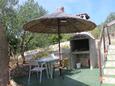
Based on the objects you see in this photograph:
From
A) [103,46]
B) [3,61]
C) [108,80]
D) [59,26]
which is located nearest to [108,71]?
[108,80]

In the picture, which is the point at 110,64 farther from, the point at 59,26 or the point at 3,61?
the point at 3,61

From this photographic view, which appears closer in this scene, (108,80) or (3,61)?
(3,61)

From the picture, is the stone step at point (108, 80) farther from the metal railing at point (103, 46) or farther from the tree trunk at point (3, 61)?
the tree trunk at point (3, 61)

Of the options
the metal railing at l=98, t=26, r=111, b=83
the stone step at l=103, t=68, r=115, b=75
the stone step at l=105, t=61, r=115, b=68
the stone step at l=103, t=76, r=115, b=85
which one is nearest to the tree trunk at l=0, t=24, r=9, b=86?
the metal railing at l=98, t=26, r=111, b=83

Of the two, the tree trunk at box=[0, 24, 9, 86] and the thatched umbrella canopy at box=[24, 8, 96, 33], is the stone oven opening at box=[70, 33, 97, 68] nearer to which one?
the thatched umbrella canopy at box=[24, 8, 96, 33]

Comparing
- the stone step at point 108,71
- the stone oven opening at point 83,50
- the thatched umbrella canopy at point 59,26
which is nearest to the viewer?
the stone step at point 108,71

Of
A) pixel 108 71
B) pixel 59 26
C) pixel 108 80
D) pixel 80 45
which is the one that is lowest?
pixel 108 80

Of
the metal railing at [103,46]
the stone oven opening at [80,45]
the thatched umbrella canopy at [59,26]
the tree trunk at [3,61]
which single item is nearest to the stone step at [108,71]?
the metal railing at [103,46]

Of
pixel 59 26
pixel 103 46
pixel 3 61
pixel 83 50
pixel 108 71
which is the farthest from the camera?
pixel 83 50

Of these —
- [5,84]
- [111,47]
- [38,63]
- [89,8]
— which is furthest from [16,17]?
[5,84]

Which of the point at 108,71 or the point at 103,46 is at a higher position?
the point at 103,46

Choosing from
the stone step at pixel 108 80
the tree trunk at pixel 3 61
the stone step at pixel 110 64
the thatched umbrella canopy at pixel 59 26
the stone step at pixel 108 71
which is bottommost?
the stone step at pixel 108 80

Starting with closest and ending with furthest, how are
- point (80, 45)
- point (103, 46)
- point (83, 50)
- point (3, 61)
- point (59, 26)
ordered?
point (3, 61), point (103, 46), point (59, 26), point (83, 50), point (80, 45)

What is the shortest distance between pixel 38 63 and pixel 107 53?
3.06m
